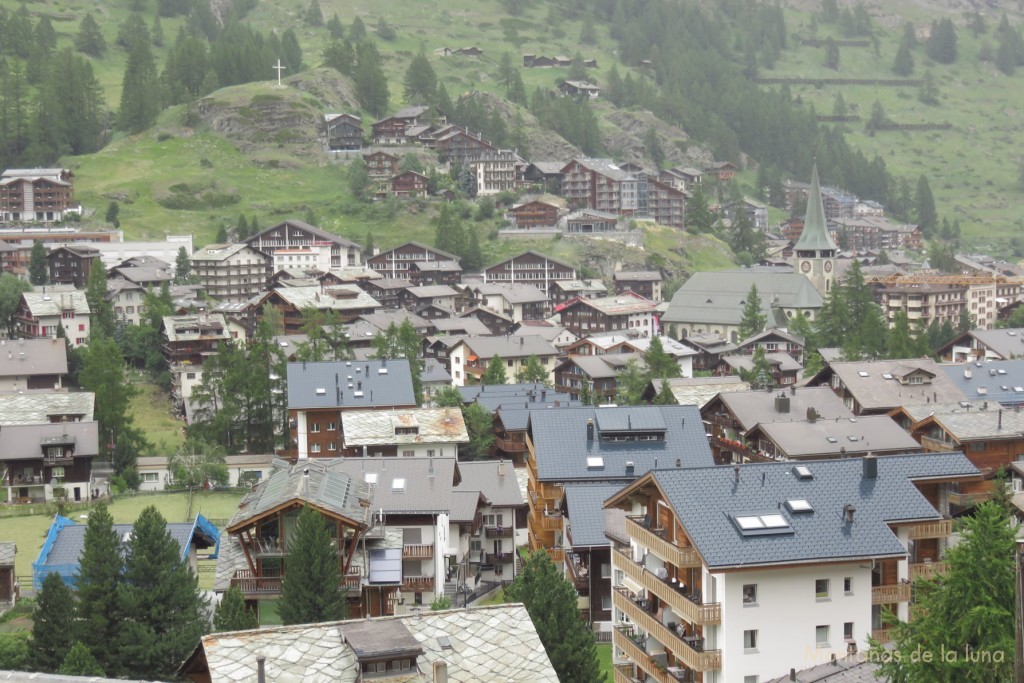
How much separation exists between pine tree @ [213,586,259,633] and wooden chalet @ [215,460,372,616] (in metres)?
1.24

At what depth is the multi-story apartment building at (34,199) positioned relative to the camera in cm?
13825

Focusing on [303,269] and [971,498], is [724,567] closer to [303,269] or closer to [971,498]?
[971,498]

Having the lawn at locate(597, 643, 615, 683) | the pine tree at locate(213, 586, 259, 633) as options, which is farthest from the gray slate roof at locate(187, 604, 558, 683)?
the lawn at locate(597, 643, 615, 683)

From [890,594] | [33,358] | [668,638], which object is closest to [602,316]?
[33,358]

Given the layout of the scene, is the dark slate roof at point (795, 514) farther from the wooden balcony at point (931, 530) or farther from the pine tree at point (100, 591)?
the pine tree at point (100, 591)

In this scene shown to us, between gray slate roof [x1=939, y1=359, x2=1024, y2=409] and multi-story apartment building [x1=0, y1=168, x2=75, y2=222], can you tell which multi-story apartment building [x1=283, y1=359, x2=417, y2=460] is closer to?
gray slate roof [x1=939, y1=359, x2=1024, y2=409]

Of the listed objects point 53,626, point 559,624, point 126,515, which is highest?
point 559,624

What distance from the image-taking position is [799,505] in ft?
102

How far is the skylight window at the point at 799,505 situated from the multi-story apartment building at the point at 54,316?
254ft

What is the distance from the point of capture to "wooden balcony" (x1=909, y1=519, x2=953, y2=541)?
3281 cm

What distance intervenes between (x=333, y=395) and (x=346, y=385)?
3.72 feet

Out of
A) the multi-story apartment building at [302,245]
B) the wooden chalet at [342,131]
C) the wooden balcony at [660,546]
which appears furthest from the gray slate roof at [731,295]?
the wooden balcony at [660,546]

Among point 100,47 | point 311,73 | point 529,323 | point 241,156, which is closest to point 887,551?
point 529,323

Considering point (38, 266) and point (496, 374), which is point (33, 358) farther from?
point (38, 266)
